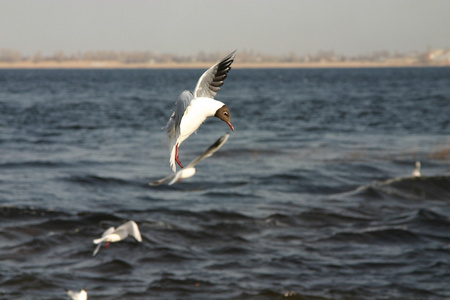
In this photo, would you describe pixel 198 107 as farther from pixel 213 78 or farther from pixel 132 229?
pixel 132 229

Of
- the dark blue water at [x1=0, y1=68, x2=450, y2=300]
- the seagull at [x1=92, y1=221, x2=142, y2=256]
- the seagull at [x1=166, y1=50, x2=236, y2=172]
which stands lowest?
the dark blue water at [x1=0, y1=68, x2=450, y2=300]

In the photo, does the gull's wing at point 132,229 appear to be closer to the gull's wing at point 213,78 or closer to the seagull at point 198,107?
the seagull at point 198,107

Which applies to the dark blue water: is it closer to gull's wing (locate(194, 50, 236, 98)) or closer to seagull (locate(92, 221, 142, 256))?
seagull (locate(92, 221, 142, 256))

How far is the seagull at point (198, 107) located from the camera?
13.2 ft

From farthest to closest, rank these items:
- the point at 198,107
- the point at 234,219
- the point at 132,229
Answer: the point at 234,219, the point at 132,229, the point at 198,107

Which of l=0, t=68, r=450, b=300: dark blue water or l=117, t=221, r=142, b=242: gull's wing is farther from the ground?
l=117, t=221, r=142, b=242: gull's wing

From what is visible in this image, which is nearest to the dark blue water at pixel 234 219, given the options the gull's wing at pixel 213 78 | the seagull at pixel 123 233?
the seagull at pixel 123 233

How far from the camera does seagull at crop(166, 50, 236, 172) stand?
13.2 ft

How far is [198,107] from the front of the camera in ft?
13.4

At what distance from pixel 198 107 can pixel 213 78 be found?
0.55 metres

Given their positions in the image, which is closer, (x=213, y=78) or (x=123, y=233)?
(x=213, y=78)

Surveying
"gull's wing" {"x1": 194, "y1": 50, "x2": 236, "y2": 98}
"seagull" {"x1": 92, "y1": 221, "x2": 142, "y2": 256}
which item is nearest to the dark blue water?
"seagull" {"x1": 92, "y1": 221, "x2": 142, "y2": 256}

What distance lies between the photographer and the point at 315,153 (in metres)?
22.8

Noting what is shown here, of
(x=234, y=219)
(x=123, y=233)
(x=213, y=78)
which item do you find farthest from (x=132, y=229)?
(x=234, y=219)
